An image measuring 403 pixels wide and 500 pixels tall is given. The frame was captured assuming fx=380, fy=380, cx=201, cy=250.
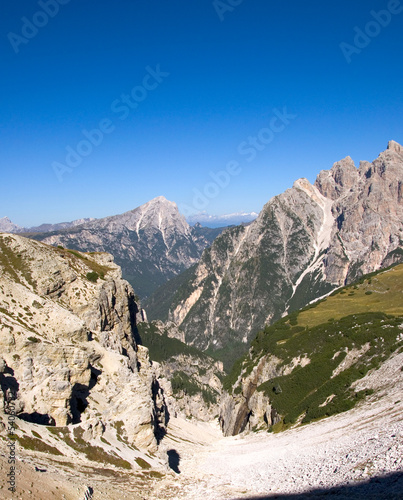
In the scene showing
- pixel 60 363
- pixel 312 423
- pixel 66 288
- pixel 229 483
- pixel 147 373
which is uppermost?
pixel 66 288

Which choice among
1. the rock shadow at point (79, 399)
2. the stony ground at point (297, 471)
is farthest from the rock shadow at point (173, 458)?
the rock shadow at point (79, 399)

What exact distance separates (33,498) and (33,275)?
52747 millimetres

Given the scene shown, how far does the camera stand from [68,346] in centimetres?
5353

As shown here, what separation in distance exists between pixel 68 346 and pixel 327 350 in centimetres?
5845

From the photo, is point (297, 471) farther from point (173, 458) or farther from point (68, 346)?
point (68, 346)

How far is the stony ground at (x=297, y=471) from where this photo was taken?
2691cm

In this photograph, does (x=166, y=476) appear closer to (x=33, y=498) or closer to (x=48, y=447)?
(x=48, y=447)

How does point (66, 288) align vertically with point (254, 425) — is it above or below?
above

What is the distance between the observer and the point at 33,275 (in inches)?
2766

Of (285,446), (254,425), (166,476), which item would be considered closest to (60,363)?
(166,476)

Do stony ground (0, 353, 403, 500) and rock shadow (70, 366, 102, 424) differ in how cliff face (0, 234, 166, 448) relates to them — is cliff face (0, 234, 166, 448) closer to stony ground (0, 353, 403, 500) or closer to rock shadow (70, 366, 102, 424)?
rock shadow (70, 366, 102, 424)

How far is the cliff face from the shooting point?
46.6 metres

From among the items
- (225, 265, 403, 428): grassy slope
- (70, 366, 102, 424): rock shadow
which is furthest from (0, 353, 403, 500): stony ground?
(70, 366, 102, 424): rock shadow

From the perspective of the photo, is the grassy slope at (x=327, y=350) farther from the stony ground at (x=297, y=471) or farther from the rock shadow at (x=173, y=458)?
the rock shadow at (x=173, y=458)
